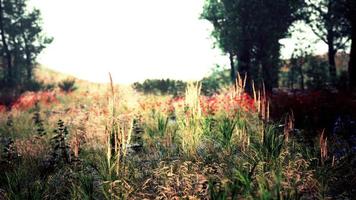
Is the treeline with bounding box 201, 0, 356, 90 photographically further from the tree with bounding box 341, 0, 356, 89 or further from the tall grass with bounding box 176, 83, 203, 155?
the tall grass with bounding box 176, 83, 203, 155

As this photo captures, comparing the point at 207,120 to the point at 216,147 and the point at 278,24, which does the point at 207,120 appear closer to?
the point at 216,147

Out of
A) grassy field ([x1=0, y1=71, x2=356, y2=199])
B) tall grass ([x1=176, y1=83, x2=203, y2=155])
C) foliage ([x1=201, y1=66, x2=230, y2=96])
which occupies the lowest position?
grassy field ([x1=0, y1=71, x2=356, y2=199])

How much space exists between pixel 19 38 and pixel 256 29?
19.4 metres

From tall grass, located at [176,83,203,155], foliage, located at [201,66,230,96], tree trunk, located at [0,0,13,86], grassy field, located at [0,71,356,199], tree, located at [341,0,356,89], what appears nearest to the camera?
grassy field, located at [0,71,356,199]

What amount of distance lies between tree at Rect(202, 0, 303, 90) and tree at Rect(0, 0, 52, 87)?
16819 millimetres

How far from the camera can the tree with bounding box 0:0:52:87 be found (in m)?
24.2

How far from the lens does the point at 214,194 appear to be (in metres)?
3.59

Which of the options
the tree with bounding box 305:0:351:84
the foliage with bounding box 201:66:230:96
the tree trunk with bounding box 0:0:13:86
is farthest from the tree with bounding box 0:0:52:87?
the tree with bounding box 305:0:351:84

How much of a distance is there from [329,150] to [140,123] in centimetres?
445

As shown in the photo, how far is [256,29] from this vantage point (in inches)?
511

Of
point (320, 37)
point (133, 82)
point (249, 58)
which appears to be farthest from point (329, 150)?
point (133, 82)

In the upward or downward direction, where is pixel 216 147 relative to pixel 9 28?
downward

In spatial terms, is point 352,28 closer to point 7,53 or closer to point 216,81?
point 216,81

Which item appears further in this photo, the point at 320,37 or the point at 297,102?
the point at 320,37
